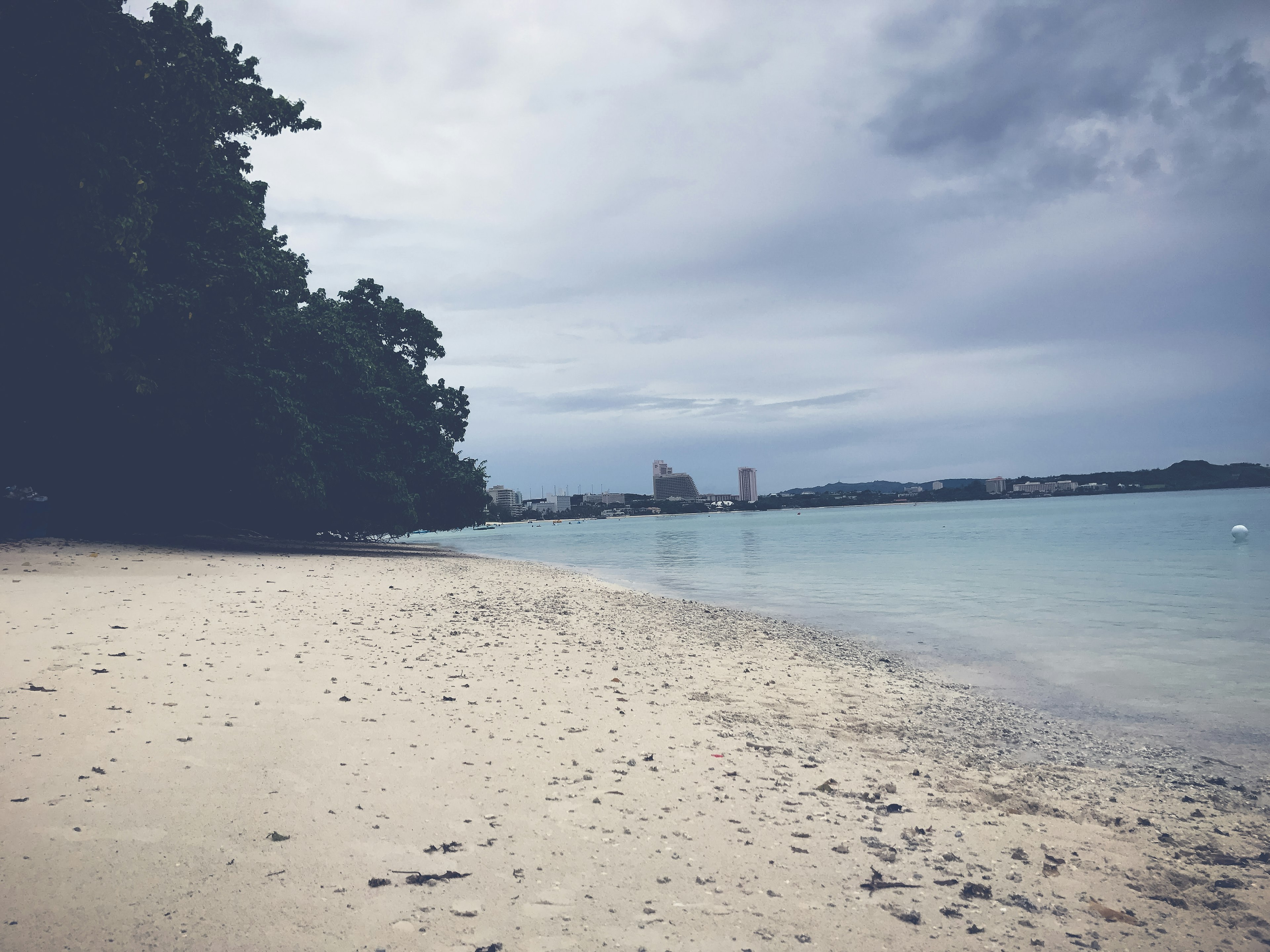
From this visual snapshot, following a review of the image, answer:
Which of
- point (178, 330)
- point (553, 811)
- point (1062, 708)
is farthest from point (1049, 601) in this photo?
point (178, 330)

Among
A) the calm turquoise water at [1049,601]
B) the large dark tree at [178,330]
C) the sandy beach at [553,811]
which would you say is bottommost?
the calm turquoise water at [1049,601]

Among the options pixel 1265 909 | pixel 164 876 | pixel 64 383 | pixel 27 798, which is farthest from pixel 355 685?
pixel 64 383

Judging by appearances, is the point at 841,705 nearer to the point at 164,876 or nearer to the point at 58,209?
the point at 164,876

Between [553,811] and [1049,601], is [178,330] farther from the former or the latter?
[1049,601]

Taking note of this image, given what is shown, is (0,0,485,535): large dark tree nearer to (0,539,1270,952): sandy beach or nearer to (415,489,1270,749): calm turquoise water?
(0,539,1270,952): sandy beach

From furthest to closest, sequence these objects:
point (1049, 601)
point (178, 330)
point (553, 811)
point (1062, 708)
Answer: point (1049, 601)
point (178, 330)
point (1062, 708)
point (553, 811)

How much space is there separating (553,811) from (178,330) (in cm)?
1966

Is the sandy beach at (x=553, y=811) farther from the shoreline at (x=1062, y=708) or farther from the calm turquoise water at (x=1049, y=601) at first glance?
the calm turquoise water at (x=1049, y=601)

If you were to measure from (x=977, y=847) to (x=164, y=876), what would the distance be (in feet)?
15.6

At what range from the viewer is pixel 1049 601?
803 inches

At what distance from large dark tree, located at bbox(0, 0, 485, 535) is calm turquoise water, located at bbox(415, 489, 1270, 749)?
1209cm

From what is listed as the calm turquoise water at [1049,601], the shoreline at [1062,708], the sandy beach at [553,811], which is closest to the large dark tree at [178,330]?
the sandy beach at [553,811]

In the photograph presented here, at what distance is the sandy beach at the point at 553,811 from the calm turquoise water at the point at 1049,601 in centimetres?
250

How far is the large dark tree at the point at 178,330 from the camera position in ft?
27.6
